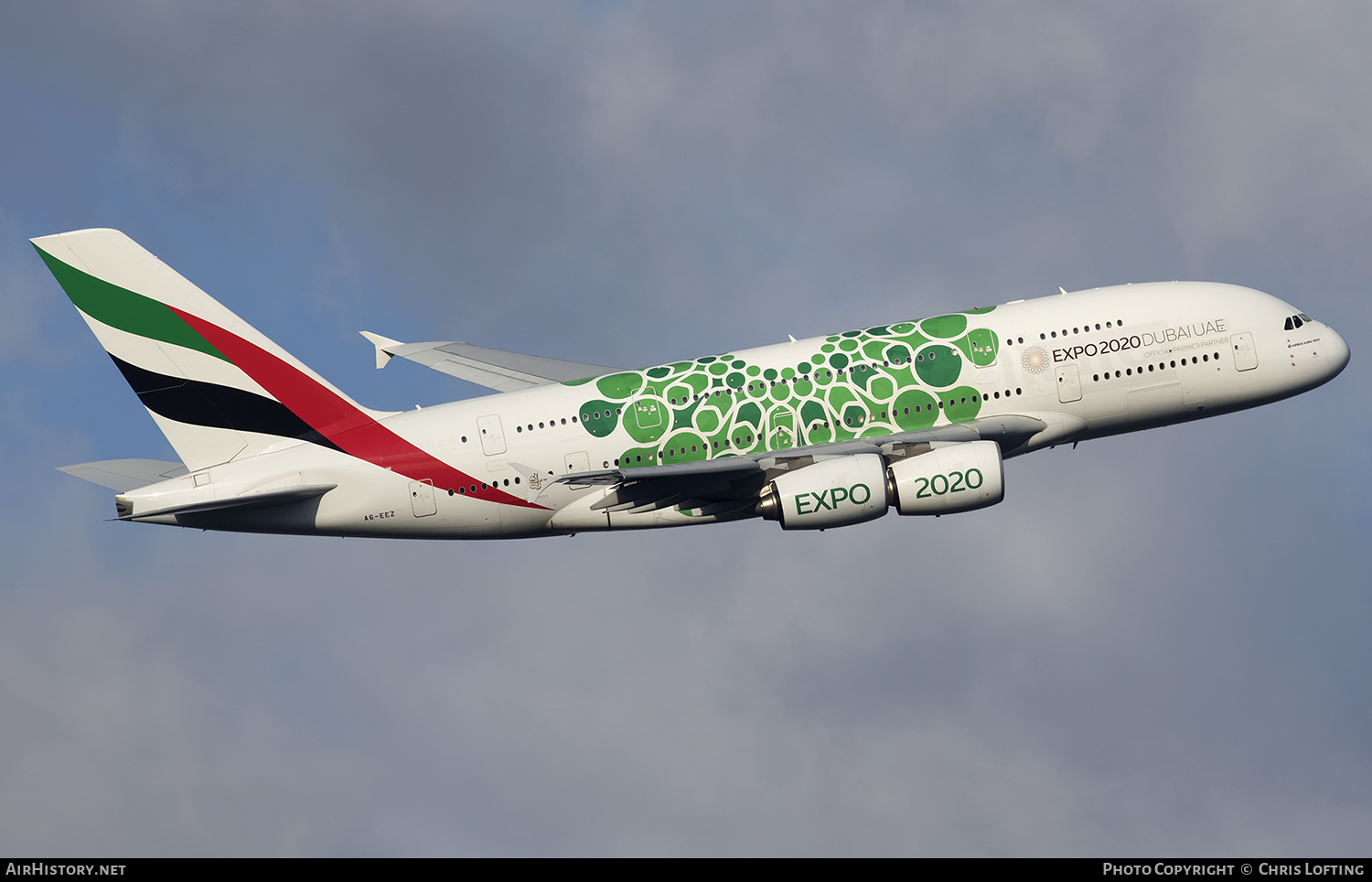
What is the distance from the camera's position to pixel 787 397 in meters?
54.2

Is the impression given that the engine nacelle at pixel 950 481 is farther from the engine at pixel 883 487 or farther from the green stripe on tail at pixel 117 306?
the green stripe on tail at pixel 117 306

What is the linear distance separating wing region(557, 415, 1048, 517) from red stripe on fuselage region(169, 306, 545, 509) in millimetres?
3873

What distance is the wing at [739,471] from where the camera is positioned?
171 ft

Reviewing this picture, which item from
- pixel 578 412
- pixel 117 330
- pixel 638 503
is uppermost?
pixel 117 330

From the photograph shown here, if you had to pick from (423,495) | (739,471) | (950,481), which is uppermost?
(423,495)

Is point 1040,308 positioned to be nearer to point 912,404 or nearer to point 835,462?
point 912,404

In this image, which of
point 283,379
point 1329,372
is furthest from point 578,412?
point 1329,372

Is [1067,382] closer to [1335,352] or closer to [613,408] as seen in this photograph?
[1335,352]

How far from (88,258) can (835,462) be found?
2738 cm

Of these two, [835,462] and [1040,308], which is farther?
[1040,308]

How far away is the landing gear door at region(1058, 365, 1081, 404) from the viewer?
54781 millimetres

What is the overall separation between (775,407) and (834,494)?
4.25 m

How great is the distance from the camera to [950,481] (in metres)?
52.1

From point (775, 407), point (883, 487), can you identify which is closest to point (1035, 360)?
point (883, 487)
